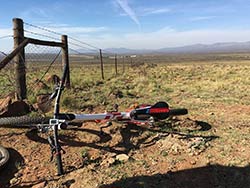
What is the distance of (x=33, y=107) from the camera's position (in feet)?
21.8

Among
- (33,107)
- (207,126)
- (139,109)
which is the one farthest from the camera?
(33,107)

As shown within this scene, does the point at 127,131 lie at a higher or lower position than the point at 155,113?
lower

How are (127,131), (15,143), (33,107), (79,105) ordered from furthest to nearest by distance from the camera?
(79,105)
(33,107)
(127,131)
(15,143)

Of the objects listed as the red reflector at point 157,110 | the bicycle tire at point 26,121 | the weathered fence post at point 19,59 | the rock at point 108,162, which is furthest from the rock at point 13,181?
the weathered fence post at point 19,59

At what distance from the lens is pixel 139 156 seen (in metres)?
4.86

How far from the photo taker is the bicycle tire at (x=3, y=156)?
453 cm

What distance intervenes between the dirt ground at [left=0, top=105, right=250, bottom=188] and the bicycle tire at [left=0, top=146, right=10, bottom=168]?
0.12 metres

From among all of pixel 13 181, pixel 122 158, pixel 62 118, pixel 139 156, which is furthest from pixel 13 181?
pixel 139 156

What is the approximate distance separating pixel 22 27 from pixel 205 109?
4604 mm

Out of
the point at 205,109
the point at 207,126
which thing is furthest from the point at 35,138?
the point at 205,109

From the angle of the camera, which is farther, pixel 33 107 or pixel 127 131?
pixel 33 107

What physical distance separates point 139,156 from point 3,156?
2.05 meters

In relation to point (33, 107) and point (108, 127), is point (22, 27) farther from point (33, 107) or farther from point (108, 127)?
point (108, 127)

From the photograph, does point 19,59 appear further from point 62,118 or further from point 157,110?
point 157,110
